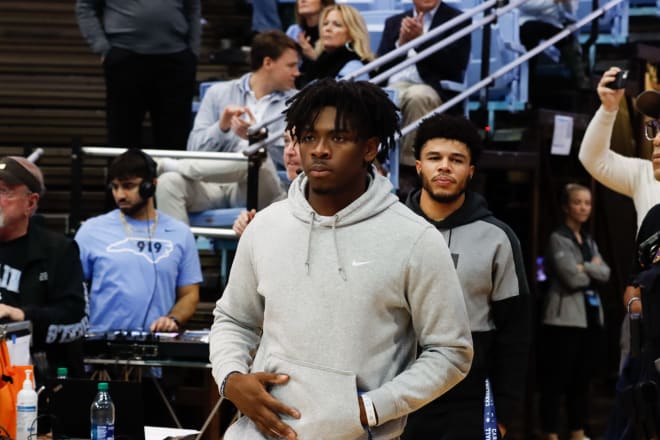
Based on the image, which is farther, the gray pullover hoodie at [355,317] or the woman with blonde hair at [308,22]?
the woman with blonde hair at [308,22]

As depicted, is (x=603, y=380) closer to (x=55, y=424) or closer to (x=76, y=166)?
(x=76, y=166)

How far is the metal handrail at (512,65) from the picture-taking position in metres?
7.79

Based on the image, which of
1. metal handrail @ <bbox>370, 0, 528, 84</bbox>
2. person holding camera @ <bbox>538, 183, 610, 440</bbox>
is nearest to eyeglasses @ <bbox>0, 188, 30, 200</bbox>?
metal handrail @ <bbox>370, 0, 528, 84</bbox>

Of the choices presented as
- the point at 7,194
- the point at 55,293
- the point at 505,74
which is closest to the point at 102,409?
the point at 55,293

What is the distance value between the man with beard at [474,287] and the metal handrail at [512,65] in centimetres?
245

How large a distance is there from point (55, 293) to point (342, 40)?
3488mm

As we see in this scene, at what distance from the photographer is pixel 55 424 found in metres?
4.68

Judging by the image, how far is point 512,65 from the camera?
8.49m

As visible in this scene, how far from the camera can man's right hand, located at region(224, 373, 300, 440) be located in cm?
314

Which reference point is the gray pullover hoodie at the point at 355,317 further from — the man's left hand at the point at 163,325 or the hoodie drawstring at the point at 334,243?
the man's left hand at the point at 163,325

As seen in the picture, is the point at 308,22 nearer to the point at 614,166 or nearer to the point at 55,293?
the point at 614,166

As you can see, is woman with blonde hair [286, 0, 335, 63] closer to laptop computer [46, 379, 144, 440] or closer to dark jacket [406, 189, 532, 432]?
dark jacket [406, 189, 532, 432]

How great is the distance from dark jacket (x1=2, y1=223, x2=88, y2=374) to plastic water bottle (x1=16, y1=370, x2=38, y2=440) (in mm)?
899

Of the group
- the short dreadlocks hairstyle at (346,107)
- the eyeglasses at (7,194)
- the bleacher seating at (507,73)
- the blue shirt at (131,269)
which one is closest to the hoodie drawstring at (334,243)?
the short dreadlocks hairstyle at (346,107)
